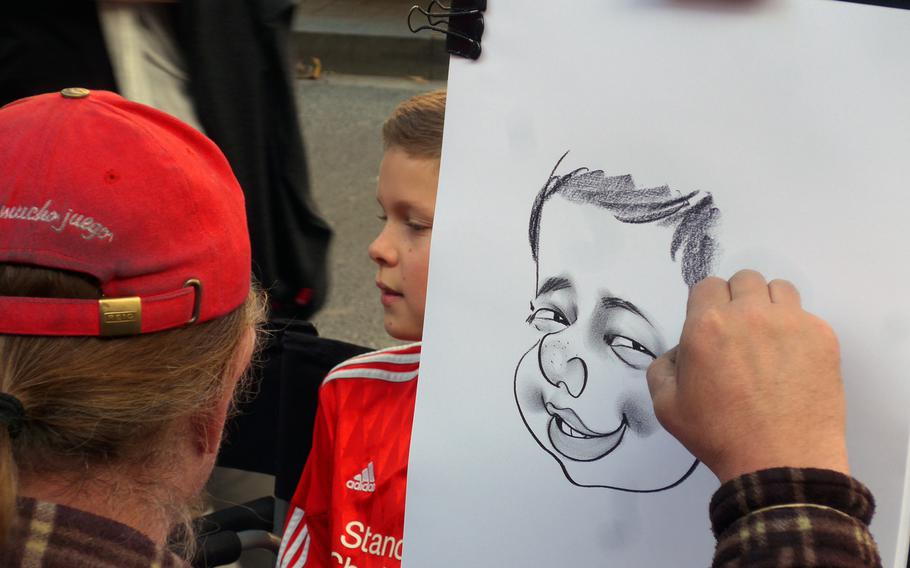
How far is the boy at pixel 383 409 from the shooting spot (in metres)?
1.32

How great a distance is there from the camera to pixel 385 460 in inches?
53.2

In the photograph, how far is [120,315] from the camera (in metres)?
0.78

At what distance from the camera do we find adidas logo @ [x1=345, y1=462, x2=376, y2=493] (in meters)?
1.34

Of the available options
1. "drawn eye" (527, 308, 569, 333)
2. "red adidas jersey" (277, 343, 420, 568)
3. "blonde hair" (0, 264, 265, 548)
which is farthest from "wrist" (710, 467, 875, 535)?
"red adidas jersey" (277, 343, 420, 568)

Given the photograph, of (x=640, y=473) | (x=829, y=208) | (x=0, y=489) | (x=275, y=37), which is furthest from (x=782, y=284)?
(x=275, y=37)

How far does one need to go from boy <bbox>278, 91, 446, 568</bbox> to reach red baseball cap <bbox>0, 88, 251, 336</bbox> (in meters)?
0.51

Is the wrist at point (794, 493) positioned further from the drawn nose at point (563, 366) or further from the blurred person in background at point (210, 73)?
the blurred person in background at point (210, 73)

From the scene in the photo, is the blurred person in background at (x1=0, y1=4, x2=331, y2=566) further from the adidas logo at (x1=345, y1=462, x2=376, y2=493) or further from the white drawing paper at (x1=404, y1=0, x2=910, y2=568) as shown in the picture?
the white drawing paper at (x1=404, y1=0, x2=910, y2=568)

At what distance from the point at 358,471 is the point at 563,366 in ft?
1.33

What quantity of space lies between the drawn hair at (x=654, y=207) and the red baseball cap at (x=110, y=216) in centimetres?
34

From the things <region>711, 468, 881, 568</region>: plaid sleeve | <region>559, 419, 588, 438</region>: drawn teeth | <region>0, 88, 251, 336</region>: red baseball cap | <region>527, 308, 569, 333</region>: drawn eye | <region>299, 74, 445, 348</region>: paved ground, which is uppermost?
<region>0, 88, 251, 336</region>: red baseball cap

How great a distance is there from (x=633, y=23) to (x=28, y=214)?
0.57m

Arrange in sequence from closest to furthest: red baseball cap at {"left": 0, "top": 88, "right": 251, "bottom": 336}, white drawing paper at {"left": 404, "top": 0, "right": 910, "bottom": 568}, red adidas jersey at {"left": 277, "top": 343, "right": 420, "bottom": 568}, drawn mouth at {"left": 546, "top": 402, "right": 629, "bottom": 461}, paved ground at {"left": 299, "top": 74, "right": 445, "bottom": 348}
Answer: red baseball cap at {"left": 0, "top": 88, "right": 251, "bottom": 336}
white drawing paper at {"left": 404, "top": 0, "right": 910, "bottom": 568}
drawn mouth at {"left": 546, "top": 402, "right": 629, "bottom": 461}
red adidas jersey at {"left": 277, "top": 343, "right": 420, "bottom": 568}
paved ground at {"left": 299, "top": 74, "right": 445, "bottom": 348}

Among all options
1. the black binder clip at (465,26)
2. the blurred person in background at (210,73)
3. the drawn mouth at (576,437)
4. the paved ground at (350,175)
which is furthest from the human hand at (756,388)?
the paved ground at (350,175)
